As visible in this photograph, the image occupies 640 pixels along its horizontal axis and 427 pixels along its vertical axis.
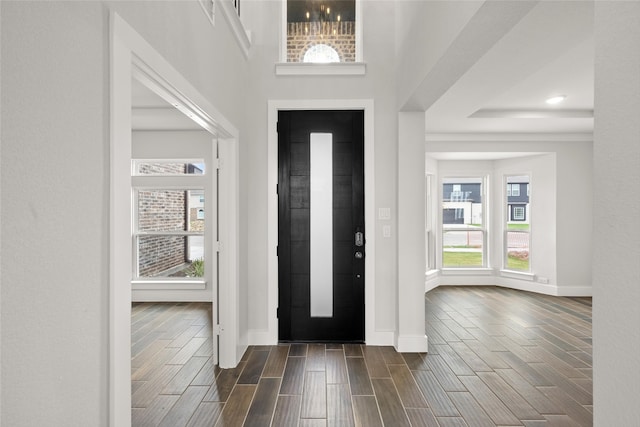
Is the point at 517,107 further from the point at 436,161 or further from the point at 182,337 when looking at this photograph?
the point at 182,337

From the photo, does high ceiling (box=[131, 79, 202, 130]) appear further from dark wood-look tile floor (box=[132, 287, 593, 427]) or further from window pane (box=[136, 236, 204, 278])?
dark wood-look tile floor (box=[132, 287, 593, 427])

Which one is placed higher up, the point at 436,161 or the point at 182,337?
the point at 436,161

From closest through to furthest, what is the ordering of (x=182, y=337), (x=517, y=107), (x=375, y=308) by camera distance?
1. (x=375, y=308)
2. (x=182, y=337)
3. (x=517, y=107)

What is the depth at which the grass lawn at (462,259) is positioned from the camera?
21.8 feet

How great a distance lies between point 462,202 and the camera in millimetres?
6730

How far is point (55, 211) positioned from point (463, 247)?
22.0ft

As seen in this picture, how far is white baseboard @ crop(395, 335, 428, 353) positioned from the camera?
3.38 metres

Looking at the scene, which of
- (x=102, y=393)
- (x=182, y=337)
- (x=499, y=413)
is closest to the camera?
(x=102, y=393)

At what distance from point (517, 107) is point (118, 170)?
4.97m

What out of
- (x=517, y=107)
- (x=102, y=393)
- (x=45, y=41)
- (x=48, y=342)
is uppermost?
(x=517, y=107)

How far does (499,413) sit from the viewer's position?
2355 millimetres

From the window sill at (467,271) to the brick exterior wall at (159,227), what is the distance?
4.64 m

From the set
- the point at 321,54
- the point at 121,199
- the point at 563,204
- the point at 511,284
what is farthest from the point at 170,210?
the point at 563,204

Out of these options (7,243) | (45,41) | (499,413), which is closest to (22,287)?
(7,243)
